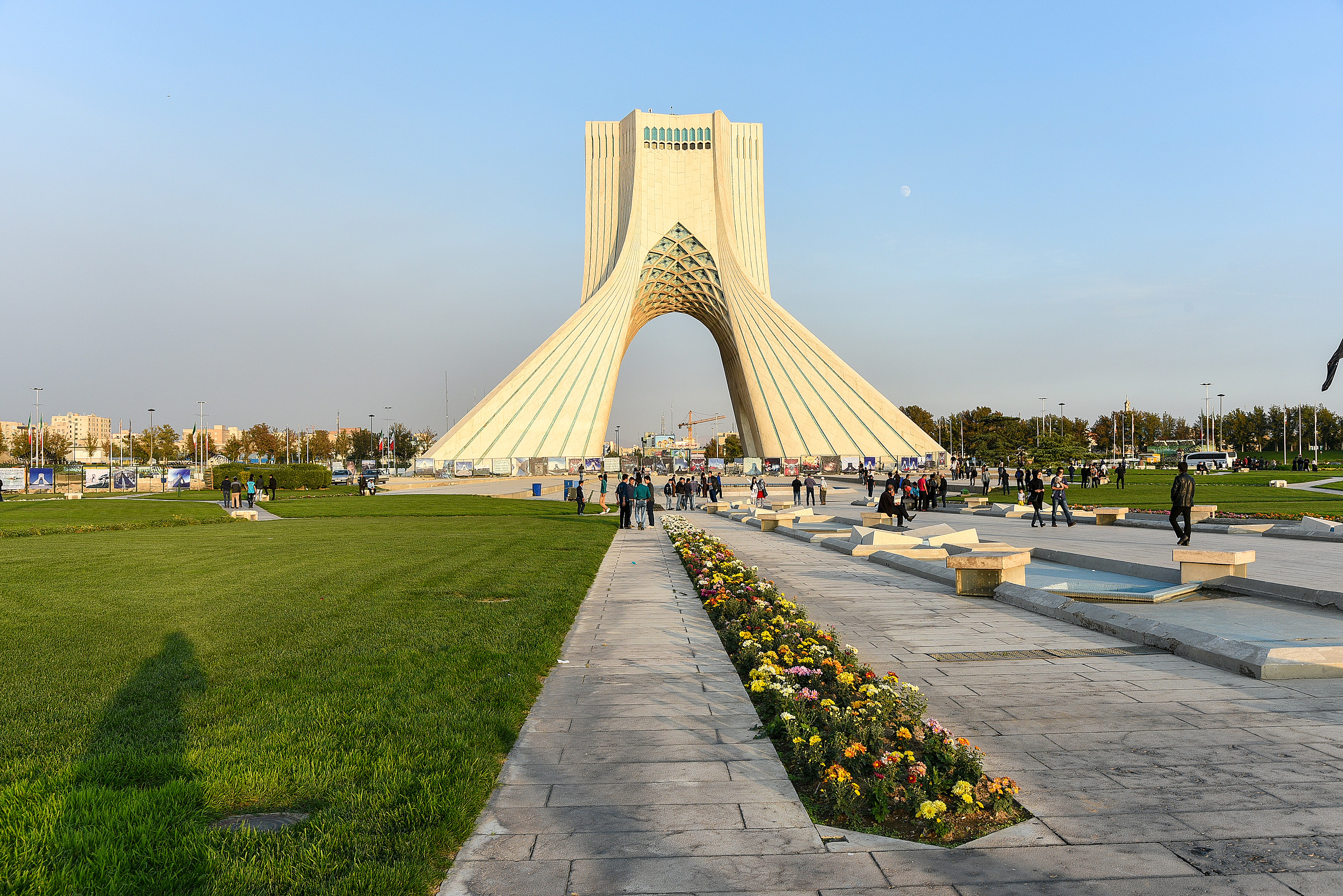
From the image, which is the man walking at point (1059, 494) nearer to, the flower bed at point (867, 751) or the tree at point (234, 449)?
the flower bed at point (867, 751)

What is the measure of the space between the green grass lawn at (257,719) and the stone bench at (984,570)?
3935 mm

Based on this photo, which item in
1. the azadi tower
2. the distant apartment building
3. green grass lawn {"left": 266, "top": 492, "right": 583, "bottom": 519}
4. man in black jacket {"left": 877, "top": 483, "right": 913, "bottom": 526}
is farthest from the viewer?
the distant apartment building

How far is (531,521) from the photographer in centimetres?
2116

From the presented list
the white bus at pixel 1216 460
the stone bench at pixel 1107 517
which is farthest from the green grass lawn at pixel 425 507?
the white bus at pixel 1216 460

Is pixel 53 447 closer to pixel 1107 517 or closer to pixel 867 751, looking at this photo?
pixel 1107 517

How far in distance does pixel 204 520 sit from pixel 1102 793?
2191 centimetres

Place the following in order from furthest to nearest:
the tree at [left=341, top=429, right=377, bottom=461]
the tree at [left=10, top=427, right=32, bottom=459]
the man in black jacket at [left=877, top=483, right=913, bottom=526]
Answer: the tree at [left=341, top=429, right=377, bottom=461] < the tree at [left=10, top=427, right=32, bottom=459] < the man in black jacket at [left=877, top=483, right=913, bottom=526]

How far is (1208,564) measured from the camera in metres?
8.15

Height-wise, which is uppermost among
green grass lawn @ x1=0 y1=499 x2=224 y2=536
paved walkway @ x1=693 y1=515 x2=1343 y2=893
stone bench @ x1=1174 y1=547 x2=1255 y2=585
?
stone bench @ x1=1174 y1=547 x2=1255 y2=585

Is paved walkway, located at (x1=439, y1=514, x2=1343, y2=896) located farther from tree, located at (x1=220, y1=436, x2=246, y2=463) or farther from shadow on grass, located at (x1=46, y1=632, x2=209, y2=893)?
tree, located at (x1=220, y1=436, x2=246, y2=463)

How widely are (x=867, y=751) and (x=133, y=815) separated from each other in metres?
2.65

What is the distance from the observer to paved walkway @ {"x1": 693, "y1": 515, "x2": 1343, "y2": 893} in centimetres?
264

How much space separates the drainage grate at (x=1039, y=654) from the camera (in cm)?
566

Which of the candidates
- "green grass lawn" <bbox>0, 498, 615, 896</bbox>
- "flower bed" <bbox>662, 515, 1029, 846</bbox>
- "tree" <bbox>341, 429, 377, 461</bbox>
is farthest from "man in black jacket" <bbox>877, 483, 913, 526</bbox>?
"tree" <bbox>341, 429, 377, 461</bbox>
